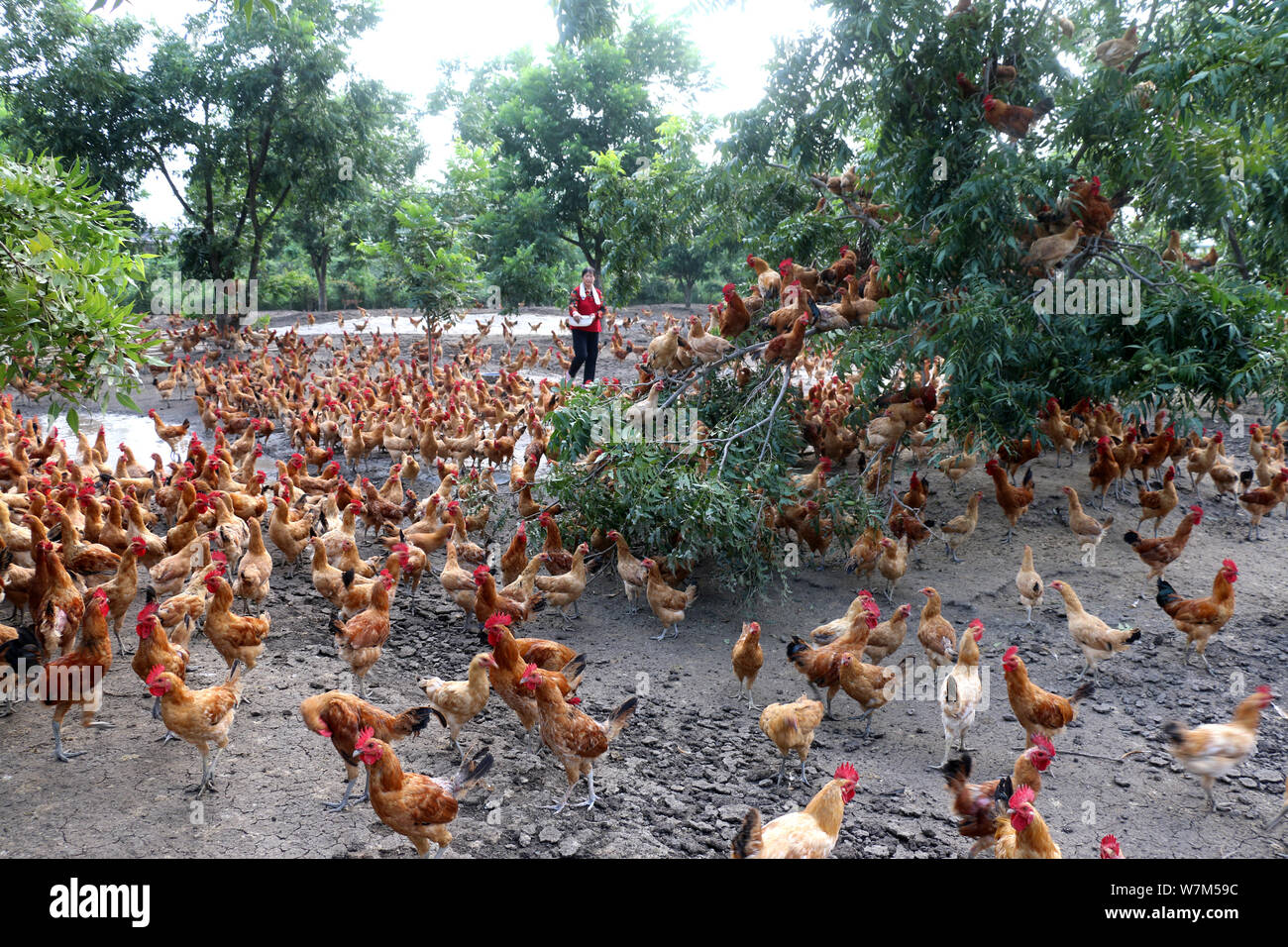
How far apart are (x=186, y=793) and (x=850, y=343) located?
779 centimetres

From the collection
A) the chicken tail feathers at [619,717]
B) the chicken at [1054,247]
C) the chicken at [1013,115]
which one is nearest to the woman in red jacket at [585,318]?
the chicken at [1013,115]

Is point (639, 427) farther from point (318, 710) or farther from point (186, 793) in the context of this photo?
point (186, 793)

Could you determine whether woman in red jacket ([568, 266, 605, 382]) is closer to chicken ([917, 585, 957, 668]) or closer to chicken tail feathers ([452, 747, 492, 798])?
chicken ([917, 585, 957, 668])

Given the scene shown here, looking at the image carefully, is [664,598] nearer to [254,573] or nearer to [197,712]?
[254,573]

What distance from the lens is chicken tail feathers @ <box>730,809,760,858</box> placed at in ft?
13.5

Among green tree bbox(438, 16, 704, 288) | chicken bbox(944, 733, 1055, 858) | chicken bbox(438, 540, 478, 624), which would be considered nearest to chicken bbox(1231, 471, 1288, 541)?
chicken bbox(944, 733, 1055, 858)

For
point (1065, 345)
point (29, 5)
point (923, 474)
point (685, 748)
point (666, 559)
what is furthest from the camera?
point (29, 5)

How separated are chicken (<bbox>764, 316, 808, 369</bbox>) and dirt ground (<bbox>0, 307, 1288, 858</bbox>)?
106 inches

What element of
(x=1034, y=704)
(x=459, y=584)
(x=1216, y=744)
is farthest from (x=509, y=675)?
(x=1216, y=744)

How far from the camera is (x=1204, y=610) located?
23.5 feet

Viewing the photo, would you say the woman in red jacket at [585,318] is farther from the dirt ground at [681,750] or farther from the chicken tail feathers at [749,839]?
the chicken tail feathers at [749,839]

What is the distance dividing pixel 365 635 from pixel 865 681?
3964 millimetres

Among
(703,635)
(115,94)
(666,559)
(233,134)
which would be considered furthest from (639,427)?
(115,94)

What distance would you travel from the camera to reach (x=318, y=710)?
5266mm
